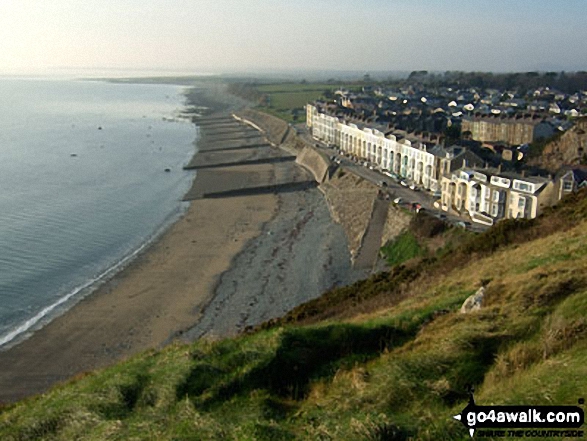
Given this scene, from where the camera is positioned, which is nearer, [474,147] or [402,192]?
[402,192]

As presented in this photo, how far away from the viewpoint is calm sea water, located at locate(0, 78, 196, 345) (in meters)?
28.7

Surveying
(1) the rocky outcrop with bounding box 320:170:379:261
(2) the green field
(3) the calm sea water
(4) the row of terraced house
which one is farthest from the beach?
(2) the green field

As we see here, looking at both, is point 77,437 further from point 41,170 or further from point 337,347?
point 41,170

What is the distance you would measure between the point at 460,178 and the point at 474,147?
1336cm

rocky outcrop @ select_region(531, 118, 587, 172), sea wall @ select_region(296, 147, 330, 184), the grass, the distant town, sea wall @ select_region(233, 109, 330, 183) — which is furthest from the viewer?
sea wall @ select_region(233, 109, 330, 183)

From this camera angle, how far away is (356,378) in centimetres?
899

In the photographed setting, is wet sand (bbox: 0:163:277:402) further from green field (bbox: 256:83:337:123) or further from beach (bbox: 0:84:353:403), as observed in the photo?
green field (bbox: 256:83:337:123)

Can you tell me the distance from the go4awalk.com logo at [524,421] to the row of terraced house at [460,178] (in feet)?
88.3

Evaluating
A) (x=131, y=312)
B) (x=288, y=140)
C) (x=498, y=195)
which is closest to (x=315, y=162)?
(x=288, y=140)

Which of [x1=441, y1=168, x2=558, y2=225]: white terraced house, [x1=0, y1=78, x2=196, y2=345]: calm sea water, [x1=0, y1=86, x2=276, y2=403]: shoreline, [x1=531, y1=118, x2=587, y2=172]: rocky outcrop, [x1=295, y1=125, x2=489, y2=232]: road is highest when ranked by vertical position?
[x1=531, y1=118, x2=587, y2=172]: rocky outcrop

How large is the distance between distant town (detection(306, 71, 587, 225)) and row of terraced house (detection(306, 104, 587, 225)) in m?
0.06

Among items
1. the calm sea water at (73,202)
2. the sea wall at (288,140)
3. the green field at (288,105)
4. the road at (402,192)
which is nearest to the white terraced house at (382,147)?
the road at (402,192)

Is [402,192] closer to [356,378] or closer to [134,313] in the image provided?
[134,313]

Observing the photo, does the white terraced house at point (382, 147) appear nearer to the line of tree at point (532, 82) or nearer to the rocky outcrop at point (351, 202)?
the rocky outcrop at point (351, 202)
